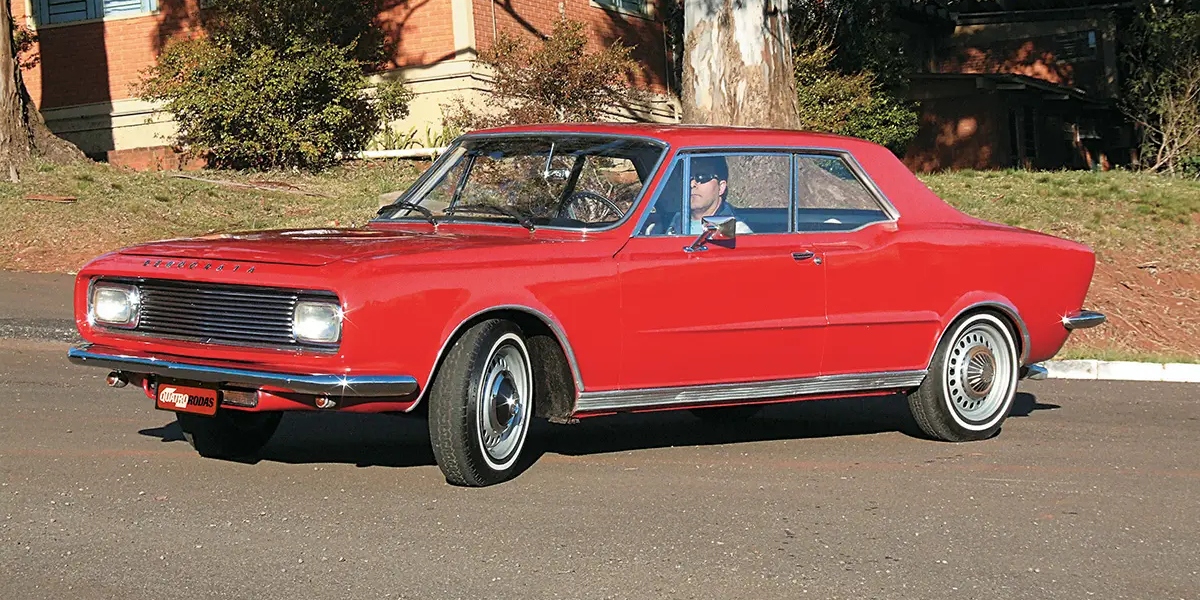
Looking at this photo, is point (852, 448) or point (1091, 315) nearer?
point (852, 448)

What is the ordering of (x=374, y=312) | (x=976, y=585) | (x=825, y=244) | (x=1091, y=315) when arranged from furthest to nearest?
(x=1091, y=315) < (x=825, y=244) < (x=374, y=312) < (x=976, y=585)

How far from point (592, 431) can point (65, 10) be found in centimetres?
2053

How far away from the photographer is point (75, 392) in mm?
9648

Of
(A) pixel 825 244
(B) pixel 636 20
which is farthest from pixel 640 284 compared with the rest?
(B) pixel 636 20

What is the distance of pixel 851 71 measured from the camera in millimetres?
30469

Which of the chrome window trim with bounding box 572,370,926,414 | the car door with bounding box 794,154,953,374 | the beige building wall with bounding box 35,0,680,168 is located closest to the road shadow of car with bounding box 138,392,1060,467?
the chrome window trim with bounding box 572,370,926,414

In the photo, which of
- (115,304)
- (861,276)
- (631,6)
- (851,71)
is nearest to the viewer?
(115,304)

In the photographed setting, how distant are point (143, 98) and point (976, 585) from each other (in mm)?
20379

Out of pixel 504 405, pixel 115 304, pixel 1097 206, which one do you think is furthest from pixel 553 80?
pixel 504 405

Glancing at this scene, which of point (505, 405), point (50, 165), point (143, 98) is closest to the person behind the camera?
point (505, 405)

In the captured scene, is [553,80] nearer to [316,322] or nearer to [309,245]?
[309,245]

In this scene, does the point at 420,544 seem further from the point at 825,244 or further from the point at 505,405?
the point at 825,244

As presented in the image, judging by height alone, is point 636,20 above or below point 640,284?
above

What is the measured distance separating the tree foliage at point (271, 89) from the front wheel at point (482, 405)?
16266 mm
